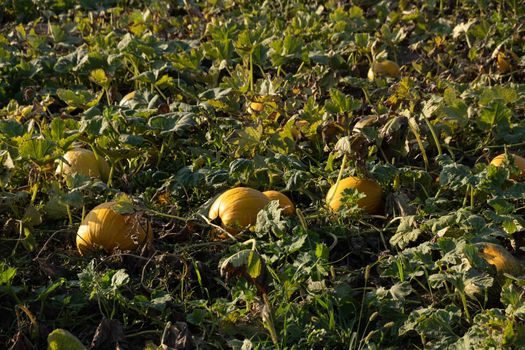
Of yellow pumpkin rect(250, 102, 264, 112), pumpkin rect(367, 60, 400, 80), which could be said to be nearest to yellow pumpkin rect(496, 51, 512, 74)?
pumpkin rect(367, 60, 400, 80)

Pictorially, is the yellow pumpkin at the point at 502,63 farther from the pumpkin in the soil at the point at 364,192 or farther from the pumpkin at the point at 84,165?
the pumpkin at the point at 84,165

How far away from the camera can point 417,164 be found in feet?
12.5

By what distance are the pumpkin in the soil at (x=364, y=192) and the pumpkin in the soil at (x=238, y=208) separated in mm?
274

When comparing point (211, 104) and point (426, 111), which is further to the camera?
point (211, 104)

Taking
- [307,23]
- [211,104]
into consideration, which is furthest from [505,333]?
[307,23]

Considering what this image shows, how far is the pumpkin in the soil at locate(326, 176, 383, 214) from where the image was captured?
333 centimetres

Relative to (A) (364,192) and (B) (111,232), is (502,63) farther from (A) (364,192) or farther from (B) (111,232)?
(B) (111,232)

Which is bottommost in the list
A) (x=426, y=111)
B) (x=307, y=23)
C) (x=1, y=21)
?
(x=1, y=21)

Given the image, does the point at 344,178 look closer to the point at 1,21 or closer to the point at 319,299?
the point at 319,299

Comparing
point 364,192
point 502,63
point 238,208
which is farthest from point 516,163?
point 502,63

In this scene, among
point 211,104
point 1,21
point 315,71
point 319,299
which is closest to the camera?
point 319,299

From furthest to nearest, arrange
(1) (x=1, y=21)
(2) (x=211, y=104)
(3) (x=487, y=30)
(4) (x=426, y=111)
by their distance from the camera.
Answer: (1) (x=1, y=21)
(3) (x=487, y=30)
(2) (x=211, y=104)
(4) (x=426, y=111)

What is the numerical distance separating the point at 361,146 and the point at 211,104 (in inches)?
44.7

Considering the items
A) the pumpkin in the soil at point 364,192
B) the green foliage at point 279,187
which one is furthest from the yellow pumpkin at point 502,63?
the pumpkin in the soil at point 364,192
